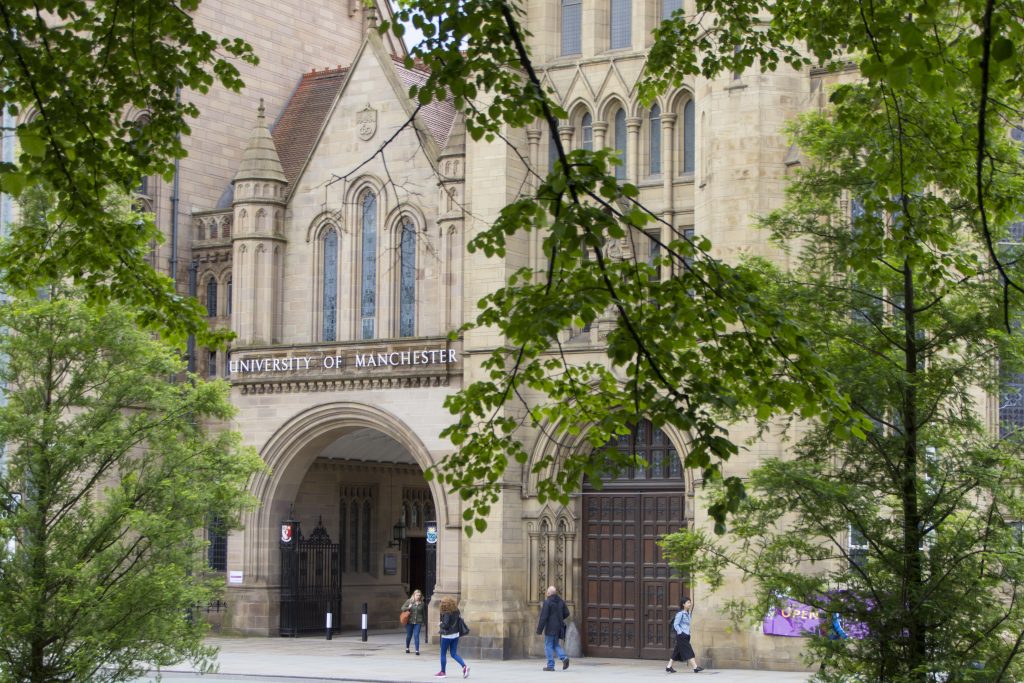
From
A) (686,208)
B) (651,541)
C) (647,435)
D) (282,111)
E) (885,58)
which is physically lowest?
(651,541)

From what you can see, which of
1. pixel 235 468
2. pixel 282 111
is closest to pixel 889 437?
pixel 235 468

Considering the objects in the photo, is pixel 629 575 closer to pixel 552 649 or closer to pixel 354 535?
pixel 552 649

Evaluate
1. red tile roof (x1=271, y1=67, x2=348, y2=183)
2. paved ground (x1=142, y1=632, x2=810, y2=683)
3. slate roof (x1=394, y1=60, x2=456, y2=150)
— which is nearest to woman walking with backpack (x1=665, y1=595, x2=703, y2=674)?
paved ground (x1=142, y1=632, x2=810, y2=683)

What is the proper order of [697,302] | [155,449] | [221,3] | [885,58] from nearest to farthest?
[697,302] < [885,58] < [155,449] < [221,3]

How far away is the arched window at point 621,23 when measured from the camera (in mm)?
33375

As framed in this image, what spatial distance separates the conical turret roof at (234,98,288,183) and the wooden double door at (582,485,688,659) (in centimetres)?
1090

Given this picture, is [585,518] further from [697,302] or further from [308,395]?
[697,302]

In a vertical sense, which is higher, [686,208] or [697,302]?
[686,208]

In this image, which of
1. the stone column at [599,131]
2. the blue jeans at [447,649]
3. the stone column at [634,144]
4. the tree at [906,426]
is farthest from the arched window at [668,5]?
the tree at [906,426]

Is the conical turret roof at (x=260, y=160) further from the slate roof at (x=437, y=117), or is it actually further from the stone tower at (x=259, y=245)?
the slate roof at (x=437, y=117)

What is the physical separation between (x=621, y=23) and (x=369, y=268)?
25.6ft

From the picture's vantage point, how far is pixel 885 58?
1177 centimetres

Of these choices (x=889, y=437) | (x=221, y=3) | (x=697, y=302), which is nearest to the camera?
(x=697, y=302)

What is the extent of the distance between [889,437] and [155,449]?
9.11m
